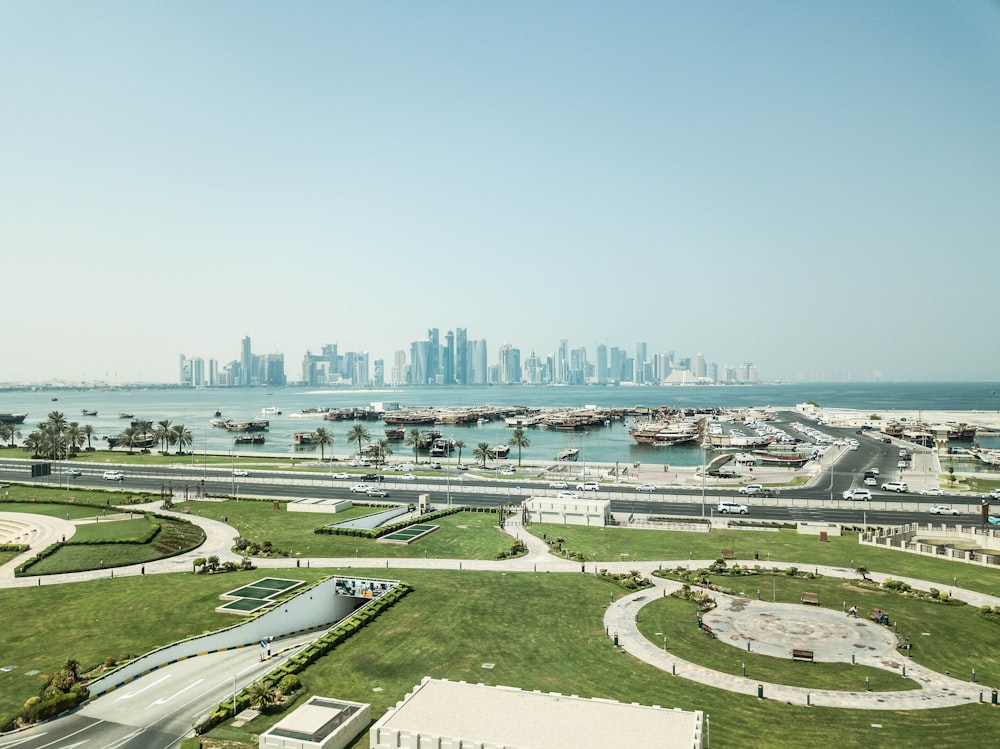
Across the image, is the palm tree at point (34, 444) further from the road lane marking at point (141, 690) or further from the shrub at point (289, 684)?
the shrub at point (289, 684)

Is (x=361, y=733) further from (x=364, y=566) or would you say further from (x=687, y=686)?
(x=364, y=566)

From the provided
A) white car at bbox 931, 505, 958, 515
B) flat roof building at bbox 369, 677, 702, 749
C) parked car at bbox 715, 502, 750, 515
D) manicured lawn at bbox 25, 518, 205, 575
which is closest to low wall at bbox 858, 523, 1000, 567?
white car at bbox 931, 505, 958, 515

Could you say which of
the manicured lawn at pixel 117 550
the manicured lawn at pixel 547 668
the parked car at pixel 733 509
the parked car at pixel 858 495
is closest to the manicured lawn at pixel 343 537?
the manicured lawn at pixel 117 550

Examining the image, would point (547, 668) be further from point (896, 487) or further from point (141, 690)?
point (896, 487)

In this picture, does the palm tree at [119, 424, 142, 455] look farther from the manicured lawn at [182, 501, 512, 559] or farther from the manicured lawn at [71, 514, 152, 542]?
the manicured lawn at [71, 514, 152, 542]

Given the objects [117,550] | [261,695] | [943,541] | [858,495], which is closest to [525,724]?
[261,695]

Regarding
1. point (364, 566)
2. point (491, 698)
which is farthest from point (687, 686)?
point (364, 566)
